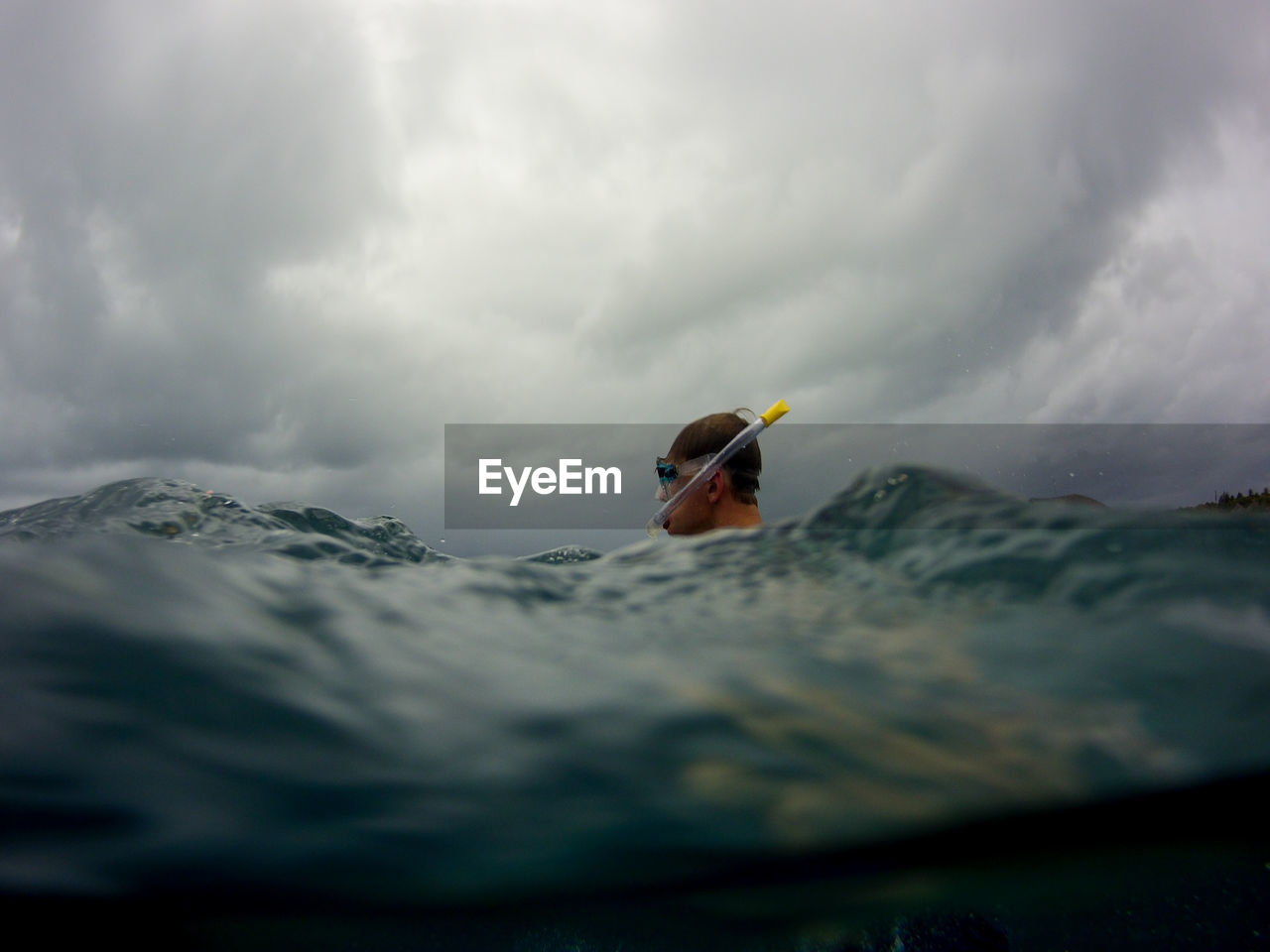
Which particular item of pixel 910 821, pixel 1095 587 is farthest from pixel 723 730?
pixel 1095 587

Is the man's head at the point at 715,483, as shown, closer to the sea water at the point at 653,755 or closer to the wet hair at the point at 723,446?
the wet hair at the point at 723,446

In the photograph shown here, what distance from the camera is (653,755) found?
3.37 metres

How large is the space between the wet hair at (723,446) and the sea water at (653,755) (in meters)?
2.48

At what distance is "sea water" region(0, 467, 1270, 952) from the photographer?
3004 millimetres

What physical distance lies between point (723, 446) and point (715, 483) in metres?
0.38

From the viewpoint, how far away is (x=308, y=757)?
3107 millimetres

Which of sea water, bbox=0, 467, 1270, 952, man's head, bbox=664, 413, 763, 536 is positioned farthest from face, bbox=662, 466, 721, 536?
sea water, bbox=0, 467, 1270, 952

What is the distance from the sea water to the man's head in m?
2.35

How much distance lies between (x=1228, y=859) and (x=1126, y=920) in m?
0.73

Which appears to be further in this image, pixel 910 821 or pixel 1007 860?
pixel 1007 860

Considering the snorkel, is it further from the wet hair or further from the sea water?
the sea water

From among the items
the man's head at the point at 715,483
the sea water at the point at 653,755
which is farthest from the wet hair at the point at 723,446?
the sea water at the point at 653,755

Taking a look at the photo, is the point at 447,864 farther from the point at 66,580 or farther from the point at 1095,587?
the point at 1095,587

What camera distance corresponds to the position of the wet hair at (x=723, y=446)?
6.89 meters
